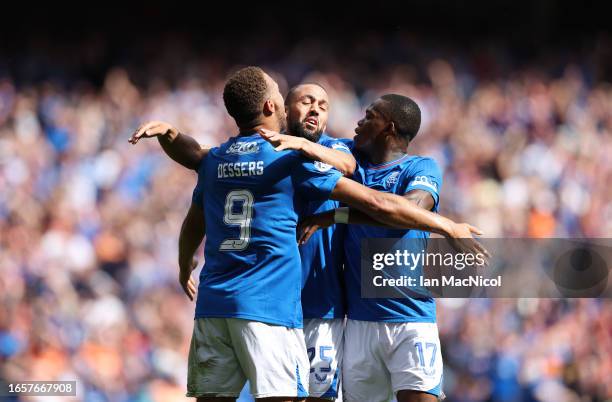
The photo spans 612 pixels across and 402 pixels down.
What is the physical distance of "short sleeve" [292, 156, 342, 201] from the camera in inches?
173

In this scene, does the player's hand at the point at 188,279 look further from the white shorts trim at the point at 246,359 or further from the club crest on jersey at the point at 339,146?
the club crest on jersey at the point at 339,146

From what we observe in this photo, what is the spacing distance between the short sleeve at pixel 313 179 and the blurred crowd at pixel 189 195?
552 centimetres

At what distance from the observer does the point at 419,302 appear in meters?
5.24

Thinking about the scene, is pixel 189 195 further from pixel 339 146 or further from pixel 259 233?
pixel 259 233

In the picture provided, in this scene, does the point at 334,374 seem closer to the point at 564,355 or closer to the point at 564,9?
the point at 564,355

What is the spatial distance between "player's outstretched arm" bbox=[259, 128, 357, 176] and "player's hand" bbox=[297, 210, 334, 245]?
25 centimetres

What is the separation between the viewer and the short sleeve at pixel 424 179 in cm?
514

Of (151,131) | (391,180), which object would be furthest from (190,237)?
(391,180)

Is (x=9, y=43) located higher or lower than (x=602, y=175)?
higher

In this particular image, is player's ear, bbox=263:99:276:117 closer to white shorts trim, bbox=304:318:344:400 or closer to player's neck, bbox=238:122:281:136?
player's neck, bbox=238:122:281:136

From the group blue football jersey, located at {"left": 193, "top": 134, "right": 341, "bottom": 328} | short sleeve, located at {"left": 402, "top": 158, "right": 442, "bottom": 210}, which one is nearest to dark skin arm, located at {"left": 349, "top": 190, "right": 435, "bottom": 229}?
short sleeve, located at {"left": 402, "top": 158, "right": 442, "bottom": 210}

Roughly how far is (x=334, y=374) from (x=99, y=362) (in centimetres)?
482

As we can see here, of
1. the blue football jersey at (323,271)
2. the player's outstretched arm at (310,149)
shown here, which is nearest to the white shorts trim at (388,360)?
the blue football jersey at (323,271)

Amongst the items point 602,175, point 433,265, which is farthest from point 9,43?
point 433,265
